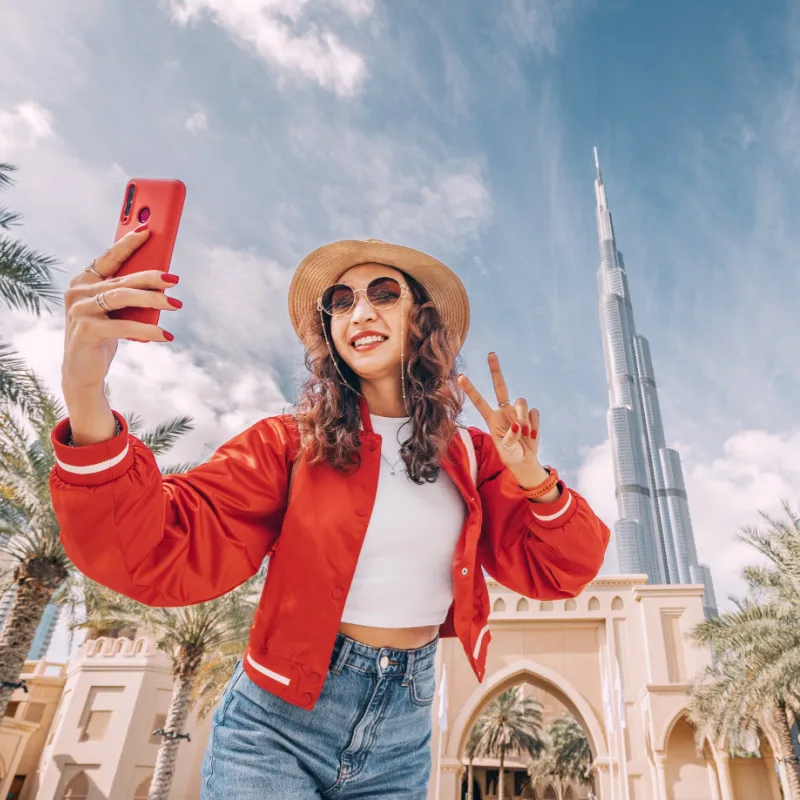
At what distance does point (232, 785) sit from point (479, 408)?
1095 millimetres

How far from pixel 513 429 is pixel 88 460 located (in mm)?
1014

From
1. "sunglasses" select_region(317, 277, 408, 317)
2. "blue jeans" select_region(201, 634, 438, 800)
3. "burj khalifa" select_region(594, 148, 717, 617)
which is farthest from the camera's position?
"burj khalifa" select_region(594, 148, 717, 617)

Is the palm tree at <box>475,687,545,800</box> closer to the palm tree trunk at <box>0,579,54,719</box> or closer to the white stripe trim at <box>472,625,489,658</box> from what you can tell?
the palm tree trunk at <box>0,579,54,719</box>

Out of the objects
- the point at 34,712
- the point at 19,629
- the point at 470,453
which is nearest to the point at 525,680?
the point at 19,629

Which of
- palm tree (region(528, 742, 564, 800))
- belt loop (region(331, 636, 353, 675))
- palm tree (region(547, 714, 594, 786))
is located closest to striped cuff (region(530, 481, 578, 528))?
belt loop (region(331, 636, 353, 675))

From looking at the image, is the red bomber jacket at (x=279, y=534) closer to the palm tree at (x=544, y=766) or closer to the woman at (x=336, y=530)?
the woman at (x=336, y=530)

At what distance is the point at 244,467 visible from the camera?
1.61 metres


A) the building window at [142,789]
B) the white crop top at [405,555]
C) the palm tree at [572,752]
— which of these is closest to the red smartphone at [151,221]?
the white crop top at [405,555]

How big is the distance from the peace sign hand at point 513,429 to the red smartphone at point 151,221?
862 mm

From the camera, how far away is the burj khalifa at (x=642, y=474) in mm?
159375

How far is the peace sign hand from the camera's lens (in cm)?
167

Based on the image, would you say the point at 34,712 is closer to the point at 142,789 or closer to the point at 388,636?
the point at 142,789

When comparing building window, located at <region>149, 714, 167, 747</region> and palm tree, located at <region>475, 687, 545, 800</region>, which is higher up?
palm tree, located at <region>475, 687, 545, 800</region>

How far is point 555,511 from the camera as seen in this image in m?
1.68
